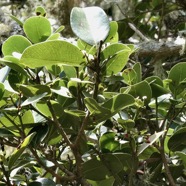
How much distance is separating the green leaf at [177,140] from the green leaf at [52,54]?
0.28 m

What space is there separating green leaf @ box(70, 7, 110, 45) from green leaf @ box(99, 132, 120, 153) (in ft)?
0.74

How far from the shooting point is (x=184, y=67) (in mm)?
845

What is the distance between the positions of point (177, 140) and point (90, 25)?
0.99ft

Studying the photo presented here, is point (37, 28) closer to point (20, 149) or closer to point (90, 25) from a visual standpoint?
point (90, 25)

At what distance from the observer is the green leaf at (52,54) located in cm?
66

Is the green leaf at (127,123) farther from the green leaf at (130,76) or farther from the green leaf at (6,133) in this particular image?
the green leaf at (6,133)

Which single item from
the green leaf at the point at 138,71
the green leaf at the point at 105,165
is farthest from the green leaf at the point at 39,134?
the green leaf at the point at 138,71

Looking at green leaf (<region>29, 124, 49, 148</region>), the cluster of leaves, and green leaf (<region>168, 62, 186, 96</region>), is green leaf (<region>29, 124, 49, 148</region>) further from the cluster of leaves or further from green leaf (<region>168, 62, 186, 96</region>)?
green leaf (<region>168, 62, 186, 96</region>)

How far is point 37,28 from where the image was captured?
2.58 ft

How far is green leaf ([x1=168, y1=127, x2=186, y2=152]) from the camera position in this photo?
859 millimetres

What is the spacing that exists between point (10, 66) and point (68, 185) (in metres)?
0.47

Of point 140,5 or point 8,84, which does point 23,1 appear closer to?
point 140,5

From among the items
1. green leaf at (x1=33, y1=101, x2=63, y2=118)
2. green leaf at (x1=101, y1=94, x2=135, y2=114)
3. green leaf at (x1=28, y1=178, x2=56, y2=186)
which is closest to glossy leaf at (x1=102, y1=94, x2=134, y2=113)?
green leaf at (x1=101, y1=94, x2=135, y2=114)

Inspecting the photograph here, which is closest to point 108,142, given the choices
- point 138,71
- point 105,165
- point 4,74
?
point 105,165
